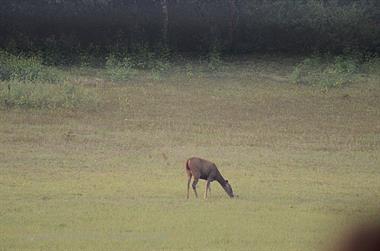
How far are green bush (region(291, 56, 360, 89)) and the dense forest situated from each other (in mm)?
790

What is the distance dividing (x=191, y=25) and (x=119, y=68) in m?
3.81

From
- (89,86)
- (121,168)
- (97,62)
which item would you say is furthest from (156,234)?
(97,62)

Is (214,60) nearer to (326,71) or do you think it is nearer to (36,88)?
(326,71)

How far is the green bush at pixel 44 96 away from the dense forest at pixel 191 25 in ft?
14.8

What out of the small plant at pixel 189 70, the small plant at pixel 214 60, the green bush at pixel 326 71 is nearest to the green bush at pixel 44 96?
the small plant at pixel 189 70

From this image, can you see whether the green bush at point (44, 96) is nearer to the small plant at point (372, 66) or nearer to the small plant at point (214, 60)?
the small plant at point (214, 60)

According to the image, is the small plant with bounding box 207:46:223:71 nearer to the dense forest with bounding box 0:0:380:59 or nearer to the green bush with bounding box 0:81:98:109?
the dense forest with bounding box 0:0:380:59

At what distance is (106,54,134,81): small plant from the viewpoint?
2731 cm

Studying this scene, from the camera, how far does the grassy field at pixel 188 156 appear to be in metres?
11.8

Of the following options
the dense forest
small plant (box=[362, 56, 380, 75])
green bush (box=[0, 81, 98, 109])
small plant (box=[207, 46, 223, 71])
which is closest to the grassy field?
small plant (box=[207, 46, 223, 71])

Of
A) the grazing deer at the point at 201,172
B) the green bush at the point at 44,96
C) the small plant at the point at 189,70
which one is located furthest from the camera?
the small plant at the point at 189,70

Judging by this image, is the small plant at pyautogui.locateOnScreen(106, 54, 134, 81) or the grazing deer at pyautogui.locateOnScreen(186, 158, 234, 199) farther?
the small plant at pyautogui.locateOnScreen(106, 54, 134, 81)

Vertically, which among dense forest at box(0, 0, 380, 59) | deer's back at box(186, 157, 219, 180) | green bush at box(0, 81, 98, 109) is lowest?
deer's back at box(186, 157, 219, 180)

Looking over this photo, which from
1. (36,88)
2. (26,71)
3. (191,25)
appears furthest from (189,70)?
(36,88)
